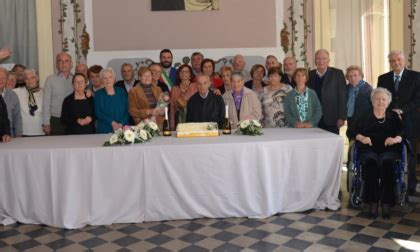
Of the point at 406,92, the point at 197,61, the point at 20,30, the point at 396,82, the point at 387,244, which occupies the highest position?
the point at 20,30

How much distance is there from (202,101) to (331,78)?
1537mm

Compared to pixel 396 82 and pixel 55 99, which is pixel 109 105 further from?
pixel 396 82

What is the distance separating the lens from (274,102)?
5113 millimetres

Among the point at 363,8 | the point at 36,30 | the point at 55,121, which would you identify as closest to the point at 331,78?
the point at 363,8

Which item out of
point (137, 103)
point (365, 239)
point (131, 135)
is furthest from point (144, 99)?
point (365, 239)

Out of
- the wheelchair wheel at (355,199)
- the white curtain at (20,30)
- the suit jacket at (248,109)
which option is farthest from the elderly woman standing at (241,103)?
the white curtain at (20,30)

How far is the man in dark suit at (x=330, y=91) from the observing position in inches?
208

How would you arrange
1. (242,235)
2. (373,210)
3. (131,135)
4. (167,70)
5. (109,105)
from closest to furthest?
(242,235) < (131,135) < (373,210) < (109,105) < (167,70)

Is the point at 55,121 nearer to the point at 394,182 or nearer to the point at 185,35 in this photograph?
the point at 185,35

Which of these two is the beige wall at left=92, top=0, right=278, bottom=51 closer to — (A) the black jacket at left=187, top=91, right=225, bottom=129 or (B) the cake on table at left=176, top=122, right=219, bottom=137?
(A) the black jacket at left=187, top=91, right=225, bottom=129

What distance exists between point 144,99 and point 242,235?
78.0 inches

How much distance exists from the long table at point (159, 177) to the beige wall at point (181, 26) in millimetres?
2810

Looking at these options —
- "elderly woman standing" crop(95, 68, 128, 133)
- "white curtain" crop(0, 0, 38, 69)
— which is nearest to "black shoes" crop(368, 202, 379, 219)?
"elderly woman standing" crop(95, 68, 128, 133)

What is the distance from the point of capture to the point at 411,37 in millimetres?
6848
